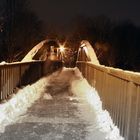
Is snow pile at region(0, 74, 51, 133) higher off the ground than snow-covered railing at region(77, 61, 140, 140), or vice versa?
snow-covered railing at region(77, 61, 140, 140)

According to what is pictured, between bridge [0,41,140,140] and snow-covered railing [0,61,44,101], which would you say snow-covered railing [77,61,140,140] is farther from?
snow-covered railing [0,61,44,101]

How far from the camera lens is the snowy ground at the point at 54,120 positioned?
799 cm

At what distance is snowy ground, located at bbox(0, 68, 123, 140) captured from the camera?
799 centimetres

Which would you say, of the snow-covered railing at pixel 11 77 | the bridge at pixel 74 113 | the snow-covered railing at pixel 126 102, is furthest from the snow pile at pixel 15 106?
the snow-covered railing at pixel 126 102

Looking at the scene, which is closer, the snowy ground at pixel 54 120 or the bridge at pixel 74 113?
the bridge at pixel 74 113

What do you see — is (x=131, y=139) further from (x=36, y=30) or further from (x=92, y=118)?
(x=36, y=30)

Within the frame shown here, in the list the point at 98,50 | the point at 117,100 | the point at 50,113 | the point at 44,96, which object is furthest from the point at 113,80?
the point at 98,50

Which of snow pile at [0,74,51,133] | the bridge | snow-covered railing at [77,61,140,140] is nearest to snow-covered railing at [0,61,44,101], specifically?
the bridge

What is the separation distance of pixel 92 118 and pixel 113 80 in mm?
1385

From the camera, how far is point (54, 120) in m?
9.70

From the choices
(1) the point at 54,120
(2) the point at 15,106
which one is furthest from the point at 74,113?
(2) the point at 15,106

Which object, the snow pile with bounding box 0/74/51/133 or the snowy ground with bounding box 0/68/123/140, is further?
the snow pile with bounding box 0/74/51/133

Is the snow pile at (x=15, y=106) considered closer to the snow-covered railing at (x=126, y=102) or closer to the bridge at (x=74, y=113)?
the bridge at (x=74, y=113)

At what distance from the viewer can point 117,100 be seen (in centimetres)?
834
